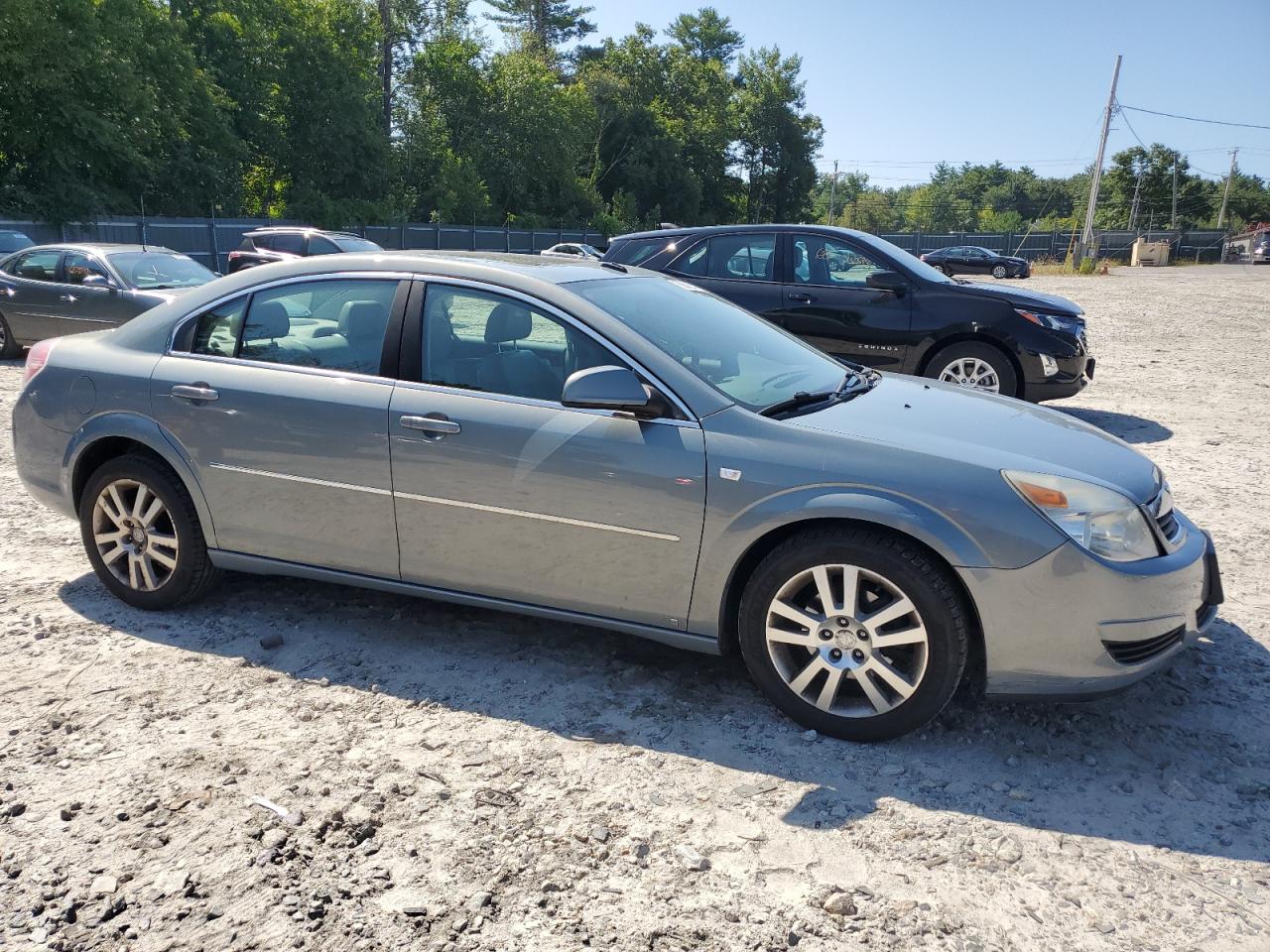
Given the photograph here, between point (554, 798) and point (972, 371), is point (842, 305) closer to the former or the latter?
point (972, 371)

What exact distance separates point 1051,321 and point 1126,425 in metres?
1.42

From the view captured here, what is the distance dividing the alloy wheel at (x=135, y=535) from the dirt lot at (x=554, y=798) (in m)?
0.19

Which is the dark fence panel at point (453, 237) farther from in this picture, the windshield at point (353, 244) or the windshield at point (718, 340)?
the windshield at point (718, 340)

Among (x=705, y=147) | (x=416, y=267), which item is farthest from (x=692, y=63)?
(x=416, y=267)

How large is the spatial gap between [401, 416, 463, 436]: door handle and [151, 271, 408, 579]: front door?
113 mm

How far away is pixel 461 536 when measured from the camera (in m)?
3.81

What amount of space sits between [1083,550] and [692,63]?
72.8 meters

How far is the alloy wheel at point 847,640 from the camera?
128 inches

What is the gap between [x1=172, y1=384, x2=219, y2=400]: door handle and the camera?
165 inches

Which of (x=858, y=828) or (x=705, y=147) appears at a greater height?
(x=705, y=147)

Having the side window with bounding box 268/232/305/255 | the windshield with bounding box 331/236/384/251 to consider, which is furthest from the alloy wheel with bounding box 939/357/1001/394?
the side window with bounding box 268/232/305/255

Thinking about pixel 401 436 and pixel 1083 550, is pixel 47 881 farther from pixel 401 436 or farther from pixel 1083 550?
pixel 1083 550

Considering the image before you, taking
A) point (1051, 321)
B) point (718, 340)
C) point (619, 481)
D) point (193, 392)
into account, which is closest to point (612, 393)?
point (619, 481)

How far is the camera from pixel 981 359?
8.62 metres
